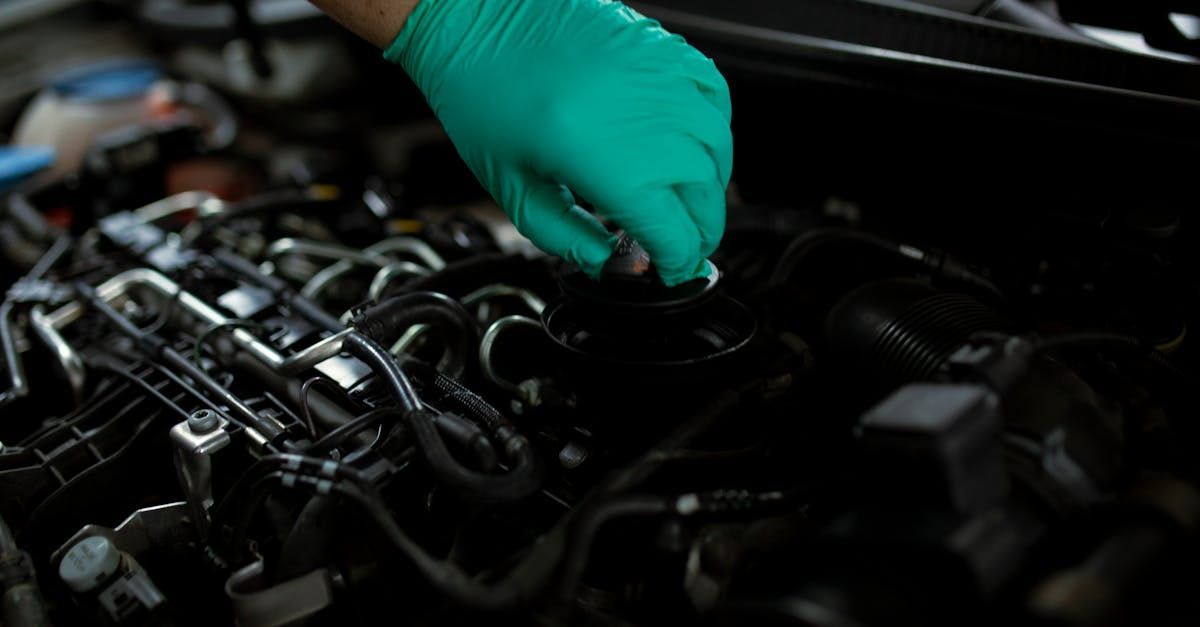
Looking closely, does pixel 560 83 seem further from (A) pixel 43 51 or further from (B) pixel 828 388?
(A) pixel 43 51

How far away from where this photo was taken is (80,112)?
2873 mm

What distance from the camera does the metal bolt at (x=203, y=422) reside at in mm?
1145

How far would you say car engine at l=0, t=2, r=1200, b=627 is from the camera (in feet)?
2.51

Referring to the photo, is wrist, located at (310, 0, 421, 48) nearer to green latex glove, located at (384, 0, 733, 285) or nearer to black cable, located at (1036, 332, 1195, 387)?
green latex glove, located at (384, 0, 733, 285)

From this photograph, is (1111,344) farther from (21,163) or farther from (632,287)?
(21,163)

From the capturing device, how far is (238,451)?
117cm

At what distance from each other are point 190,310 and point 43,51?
8.90 feet

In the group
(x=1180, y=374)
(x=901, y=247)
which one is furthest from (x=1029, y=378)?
(x=901, y=247)

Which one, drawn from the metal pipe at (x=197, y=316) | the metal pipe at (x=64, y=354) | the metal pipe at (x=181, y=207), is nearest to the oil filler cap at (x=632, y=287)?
the metal pipe at (x=197, y=316)

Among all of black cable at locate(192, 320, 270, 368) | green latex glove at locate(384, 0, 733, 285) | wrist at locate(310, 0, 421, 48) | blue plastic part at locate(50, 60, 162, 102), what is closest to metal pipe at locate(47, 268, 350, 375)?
black cable at locate(192, 320, 270, 368)

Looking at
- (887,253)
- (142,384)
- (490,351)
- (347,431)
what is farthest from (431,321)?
(887,253)

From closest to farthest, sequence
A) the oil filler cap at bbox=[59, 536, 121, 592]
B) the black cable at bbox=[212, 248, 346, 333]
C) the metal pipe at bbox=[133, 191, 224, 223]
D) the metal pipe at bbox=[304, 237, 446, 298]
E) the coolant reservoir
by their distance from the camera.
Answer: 1. the oil filler cap at bbox=[59, 536, 121, 592]
2. the black cable at bbox=[212, 248, 346, 333]
3. the metal pipe at bbox=[304, 237, 446, 298]
4. the metal pipe at bbox=[133, 191, 224, 223]
5. the coolant reservoir

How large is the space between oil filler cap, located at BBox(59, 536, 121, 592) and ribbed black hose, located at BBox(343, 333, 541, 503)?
1.36 feet

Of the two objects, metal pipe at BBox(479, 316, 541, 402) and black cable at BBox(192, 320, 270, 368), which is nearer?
metal pipe at BBox(479, 316, 541, 402)
